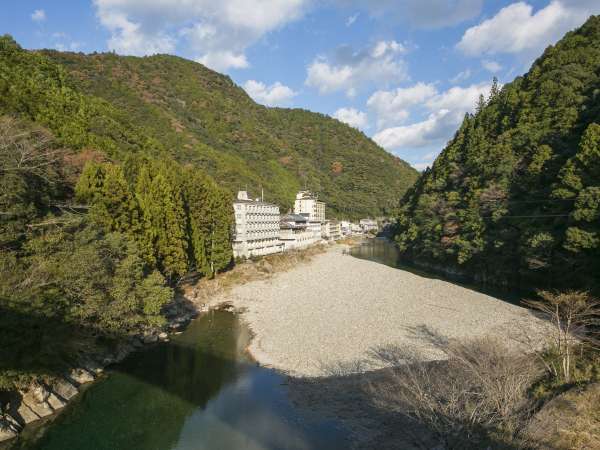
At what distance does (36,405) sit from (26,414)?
16.7 inches

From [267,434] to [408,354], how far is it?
7685 mm

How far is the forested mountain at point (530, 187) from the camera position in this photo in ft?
68.8

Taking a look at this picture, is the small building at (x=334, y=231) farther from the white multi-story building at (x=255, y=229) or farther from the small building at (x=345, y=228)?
the white multi-story building at (x=255, y=229)

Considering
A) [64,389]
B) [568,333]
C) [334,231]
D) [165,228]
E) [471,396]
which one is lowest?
[64,389]

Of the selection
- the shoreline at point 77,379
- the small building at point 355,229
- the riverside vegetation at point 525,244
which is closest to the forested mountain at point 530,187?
the riverside vegetation at point 525,244

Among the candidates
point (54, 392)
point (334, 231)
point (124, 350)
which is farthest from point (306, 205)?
point (54, 392)

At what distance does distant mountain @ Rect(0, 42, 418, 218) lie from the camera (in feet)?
122

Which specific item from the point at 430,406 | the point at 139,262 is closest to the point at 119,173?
the point at 139,262

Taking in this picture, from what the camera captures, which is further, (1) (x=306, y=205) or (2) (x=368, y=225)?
(2) (x=368, y=225)

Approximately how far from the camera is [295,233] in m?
61.6

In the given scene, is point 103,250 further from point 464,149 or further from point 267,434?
point 464,149

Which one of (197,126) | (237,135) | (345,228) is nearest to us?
(197,126)

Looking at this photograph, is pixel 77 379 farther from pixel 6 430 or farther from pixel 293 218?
pixel 293 218

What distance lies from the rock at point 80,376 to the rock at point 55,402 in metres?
1.49
